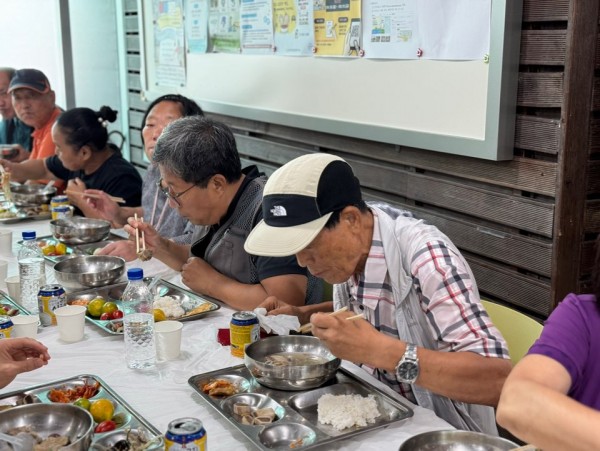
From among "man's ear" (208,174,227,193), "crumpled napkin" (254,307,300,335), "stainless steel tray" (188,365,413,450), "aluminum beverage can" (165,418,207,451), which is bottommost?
"stainless steel tray" (188,365,413,450)

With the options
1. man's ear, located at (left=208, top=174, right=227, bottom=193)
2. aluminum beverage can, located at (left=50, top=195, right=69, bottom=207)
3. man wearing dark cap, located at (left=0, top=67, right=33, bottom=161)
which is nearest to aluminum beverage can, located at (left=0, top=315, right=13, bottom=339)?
man's ear, located at (left=208, top=174, right=227, bottom=193)

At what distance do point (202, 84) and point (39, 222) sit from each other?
1.47m

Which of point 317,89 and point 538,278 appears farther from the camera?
point 317,89

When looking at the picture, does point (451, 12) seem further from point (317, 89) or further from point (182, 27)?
point (182, 27)

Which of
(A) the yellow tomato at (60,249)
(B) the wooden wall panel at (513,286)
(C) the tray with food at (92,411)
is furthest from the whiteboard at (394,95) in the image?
(C) the tray with food at (92,411)

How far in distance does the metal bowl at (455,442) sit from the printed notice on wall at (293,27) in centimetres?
239

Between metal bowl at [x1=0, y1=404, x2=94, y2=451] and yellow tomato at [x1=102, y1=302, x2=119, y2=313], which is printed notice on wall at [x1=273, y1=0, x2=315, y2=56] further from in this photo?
metal bowl at [x1=0, y1=404, x2=94, y2=451]

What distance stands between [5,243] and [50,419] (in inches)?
69.6

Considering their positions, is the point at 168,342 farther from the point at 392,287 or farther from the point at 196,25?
the point at 196,25

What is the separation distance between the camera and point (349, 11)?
10.3ft

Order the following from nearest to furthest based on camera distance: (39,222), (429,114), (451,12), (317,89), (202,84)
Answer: (451,12) → (429,114) → (317,89) → (39,222) → (202,84)

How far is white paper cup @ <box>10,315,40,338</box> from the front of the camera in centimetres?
203

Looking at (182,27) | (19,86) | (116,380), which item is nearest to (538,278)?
(116,380)

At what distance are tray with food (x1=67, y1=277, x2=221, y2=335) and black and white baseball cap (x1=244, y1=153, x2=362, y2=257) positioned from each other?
Result: 0.63m
